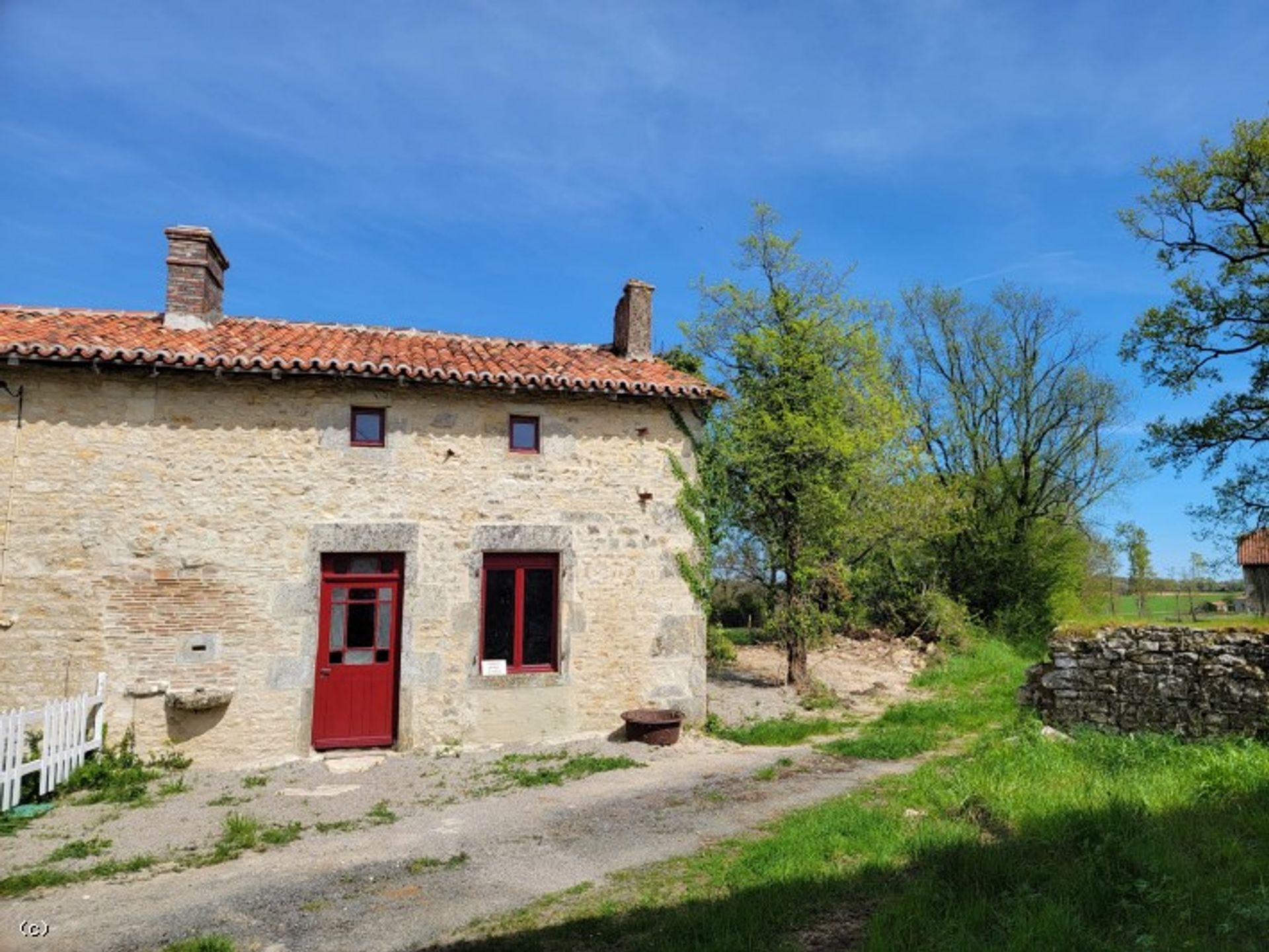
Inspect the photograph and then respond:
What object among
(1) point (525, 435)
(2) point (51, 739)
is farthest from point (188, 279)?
(2) point (51, 739)

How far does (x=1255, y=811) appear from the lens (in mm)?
5938

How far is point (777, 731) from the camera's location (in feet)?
35.1

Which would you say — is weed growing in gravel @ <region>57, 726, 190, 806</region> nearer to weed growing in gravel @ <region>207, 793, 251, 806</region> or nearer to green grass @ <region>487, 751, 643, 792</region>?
weed growing in gravel @ <region>207, 793, 251, 806</region>

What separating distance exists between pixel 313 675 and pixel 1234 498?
1922 cm

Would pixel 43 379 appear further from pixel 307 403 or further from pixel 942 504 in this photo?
pixel 942 504

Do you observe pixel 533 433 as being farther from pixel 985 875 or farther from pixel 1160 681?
Result: pixel 1160 681

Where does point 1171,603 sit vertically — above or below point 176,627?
below

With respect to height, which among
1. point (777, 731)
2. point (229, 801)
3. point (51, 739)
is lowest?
point (229, 801)

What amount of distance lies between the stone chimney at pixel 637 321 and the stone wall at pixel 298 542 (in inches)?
65.9

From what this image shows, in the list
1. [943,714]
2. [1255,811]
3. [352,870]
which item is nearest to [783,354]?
[943,714]

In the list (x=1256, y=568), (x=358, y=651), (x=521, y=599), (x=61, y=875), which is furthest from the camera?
(x=1256, y=568)

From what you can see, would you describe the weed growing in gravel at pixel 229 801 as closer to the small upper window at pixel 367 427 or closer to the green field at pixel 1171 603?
the small upper window at pixel 367 427

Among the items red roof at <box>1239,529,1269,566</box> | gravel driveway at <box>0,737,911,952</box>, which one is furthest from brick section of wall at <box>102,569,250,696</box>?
red roof at <box>1239,529,1269,566</box>

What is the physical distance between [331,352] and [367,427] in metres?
1.18
